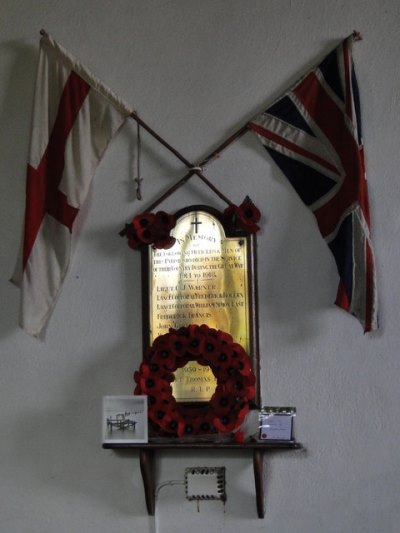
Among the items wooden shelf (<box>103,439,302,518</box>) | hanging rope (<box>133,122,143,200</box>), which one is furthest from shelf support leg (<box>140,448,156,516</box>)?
hanging rope (<box>133,122,143,200</box>)

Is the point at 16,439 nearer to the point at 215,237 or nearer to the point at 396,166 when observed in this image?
the point at 215,237

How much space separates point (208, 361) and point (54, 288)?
24.9 inches

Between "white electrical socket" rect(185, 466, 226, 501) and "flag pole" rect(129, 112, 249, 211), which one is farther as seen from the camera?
"flag pole" rect(129, 112, 249, 211)

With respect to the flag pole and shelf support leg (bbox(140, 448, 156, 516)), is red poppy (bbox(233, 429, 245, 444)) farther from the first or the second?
the flag pole

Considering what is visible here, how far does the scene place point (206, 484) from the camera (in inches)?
111

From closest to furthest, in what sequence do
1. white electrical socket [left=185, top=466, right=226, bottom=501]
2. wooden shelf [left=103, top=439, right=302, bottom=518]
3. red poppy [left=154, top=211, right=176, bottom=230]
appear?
1. wooden shelf [left=103, top=439, right=302, bottom=518]
2. white electrical socket [left=185, top=466, right=226, bottom=501]
3. red poppy [left=154, top=211, right=176, bottom=230]

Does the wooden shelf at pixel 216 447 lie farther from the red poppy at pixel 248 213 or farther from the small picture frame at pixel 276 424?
the red poppy at pixel 248 213

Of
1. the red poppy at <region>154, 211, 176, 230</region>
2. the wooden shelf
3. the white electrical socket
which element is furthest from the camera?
the red poppy at <region>154, 211, 176, 230</region>

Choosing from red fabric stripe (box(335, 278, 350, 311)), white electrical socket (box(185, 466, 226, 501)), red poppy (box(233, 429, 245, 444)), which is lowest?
white electrical socket (box(185, 466, 226, 501))

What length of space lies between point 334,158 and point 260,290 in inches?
20.2

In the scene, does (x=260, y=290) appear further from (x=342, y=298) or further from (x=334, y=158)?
(x=334, y=158)

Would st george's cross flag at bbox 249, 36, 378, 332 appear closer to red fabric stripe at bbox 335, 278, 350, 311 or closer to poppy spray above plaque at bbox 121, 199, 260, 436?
red fabric stripe at bbox 335, 278, 350, 311

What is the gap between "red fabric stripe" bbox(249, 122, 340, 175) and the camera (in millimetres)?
2900

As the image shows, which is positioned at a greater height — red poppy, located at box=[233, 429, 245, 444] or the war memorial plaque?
the war memorial plaque
